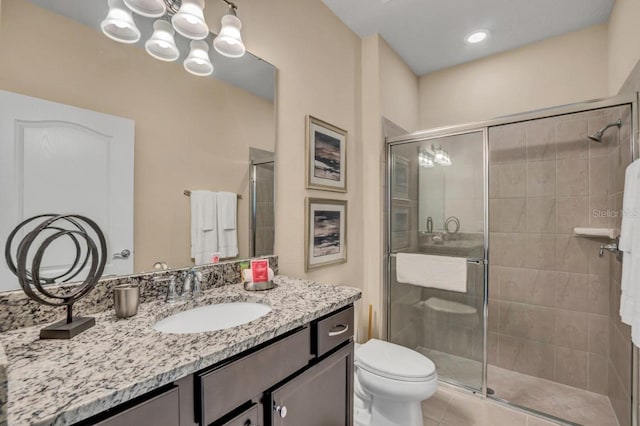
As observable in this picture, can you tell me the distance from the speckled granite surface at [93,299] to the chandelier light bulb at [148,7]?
95cm

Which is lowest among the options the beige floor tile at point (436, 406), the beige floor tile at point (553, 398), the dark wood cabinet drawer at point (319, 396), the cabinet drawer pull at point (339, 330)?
the beige floor tile at point (553, 398)

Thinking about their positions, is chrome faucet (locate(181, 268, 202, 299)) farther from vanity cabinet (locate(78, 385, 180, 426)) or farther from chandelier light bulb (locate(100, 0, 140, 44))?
chandelier light bulb (locate(100, 0, 140, 44))

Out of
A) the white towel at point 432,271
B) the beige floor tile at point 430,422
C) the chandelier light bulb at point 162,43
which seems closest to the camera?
the chandelier light bulb at point 162,43

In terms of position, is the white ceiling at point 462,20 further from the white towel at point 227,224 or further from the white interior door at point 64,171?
the white interior door at point 64,171

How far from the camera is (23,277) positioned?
728mm

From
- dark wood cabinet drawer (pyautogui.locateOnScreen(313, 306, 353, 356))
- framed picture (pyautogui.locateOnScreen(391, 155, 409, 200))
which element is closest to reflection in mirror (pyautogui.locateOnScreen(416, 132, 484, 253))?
framed picture (pyautogui.locateOnScreen(391, 155, 409, 200))

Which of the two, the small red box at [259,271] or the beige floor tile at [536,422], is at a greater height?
the small red box at [259,271]

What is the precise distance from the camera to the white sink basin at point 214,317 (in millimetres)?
1010

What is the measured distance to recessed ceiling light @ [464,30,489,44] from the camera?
2.19 meters

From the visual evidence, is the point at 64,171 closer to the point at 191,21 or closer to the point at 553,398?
the point at 191,21

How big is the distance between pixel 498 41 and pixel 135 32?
2515 mm

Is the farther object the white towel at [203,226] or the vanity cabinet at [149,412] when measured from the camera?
the white towel at [203,226]

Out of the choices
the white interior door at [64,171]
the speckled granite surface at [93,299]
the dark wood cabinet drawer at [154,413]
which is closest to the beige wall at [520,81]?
the speckled granite surface at [93,299]

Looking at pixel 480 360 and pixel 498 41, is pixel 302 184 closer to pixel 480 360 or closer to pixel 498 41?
pixel 480 360
